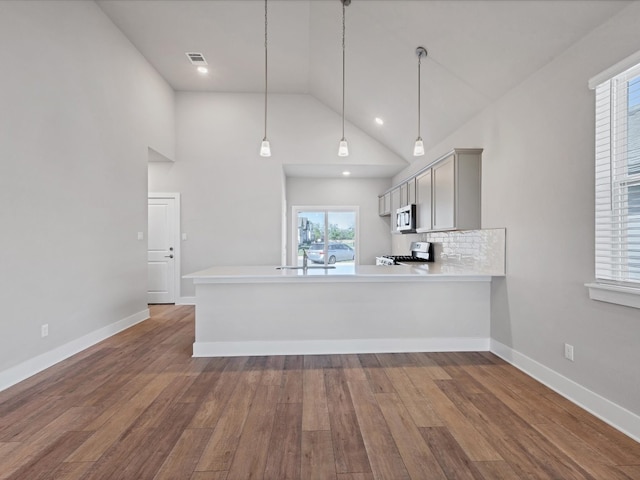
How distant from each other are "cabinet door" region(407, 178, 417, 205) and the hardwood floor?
8.55ft

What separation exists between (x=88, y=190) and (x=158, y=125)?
2.06 meters

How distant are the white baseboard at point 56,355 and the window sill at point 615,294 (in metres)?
4.21

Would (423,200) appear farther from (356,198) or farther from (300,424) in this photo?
(300,424)

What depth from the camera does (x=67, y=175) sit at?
323 cm

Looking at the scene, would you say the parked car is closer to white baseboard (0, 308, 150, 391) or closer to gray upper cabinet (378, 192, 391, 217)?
gray upper cabinet (378, 192, 391, 217)

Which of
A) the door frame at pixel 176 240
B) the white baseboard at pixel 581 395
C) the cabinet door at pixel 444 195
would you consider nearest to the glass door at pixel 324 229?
the door frame at pixel 176 240

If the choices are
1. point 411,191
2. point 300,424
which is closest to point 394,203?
point 411,191

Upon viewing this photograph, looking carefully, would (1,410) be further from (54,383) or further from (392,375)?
(392,375)

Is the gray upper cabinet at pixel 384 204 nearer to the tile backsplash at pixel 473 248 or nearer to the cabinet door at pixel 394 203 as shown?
the cabinet door at pixel 394 203

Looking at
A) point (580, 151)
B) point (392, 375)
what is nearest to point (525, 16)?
point (580, 151)

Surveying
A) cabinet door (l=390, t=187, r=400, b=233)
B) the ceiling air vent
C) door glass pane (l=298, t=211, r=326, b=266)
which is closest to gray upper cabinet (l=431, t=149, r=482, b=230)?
cabinet door (l=390, t=187, r=400, b=233)

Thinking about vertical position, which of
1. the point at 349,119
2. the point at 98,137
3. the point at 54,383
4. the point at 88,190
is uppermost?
the point at 349,119

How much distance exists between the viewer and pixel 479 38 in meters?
2.77

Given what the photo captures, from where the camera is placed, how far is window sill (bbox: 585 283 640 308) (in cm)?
188
